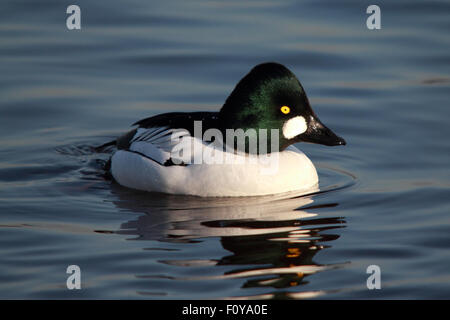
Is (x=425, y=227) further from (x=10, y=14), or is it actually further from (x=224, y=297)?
(x=10, y=14)

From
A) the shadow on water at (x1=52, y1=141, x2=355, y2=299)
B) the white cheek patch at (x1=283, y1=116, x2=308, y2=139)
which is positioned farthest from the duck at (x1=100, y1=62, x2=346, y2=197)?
the shadow on water at (x1=52, y1=141, x2=355, y2=299)

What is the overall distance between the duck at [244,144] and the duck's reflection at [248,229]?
0.16 meters

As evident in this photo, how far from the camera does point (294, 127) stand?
31.3 ft

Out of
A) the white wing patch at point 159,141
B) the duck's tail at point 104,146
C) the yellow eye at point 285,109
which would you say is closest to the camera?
the yellow eye at point 285,109

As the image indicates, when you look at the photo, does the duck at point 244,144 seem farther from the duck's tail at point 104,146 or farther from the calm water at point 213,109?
the duck's tail at point 104,146

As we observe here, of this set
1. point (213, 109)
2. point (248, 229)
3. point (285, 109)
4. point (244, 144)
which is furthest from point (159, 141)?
point (213, 109)

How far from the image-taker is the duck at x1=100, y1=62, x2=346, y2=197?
9305 mm

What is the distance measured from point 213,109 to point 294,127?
2.71 metres

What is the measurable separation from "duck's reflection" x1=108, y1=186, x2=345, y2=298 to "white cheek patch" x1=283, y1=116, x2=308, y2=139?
0.71m

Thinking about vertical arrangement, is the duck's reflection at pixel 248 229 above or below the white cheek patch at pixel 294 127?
below

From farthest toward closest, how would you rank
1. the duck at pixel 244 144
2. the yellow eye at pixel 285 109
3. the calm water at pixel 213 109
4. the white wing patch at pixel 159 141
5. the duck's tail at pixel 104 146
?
the duck's tail at pixel 104 146
the white wing patch at pixel 159 141
the yellow eye at pixel 285 109
the duck at pixel 244 144
the calm water at pixel 213 109

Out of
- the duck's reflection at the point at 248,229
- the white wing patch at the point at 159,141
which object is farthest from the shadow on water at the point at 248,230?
the white wing patch at the point at 159,141

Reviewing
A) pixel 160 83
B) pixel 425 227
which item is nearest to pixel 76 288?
pixel 425 227

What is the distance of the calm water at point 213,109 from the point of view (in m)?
7.46
